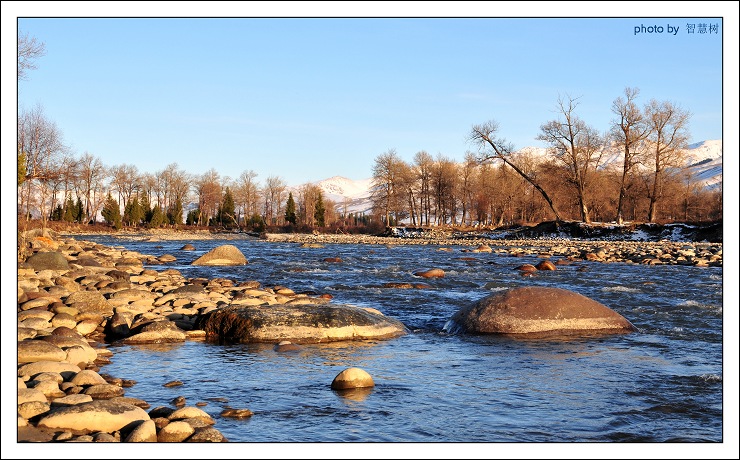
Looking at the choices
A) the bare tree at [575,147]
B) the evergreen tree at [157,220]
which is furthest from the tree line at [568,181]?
the evergreen tree at [157,220]

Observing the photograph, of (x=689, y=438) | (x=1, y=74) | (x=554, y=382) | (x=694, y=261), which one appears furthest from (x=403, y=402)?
(x=694, y=261)

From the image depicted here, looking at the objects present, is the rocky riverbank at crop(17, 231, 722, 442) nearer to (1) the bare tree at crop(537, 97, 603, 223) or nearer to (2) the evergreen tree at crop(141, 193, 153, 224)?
(1) the bare tree at crop(537, 97, 603, 223)

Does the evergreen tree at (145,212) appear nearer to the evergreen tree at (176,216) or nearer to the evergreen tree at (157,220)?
the evergreen tree at (157,220)

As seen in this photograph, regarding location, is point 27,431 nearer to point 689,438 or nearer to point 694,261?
point 689,438

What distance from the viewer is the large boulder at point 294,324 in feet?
27.6

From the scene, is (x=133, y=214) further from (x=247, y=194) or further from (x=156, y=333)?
(x=156, y=333)

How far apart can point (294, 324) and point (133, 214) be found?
70779mm

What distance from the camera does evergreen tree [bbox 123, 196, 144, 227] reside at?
7419 cm

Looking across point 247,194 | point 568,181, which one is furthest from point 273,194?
point 568,181

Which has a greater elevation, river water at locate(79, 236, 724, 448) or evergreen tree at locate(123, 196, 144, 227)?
evergreen tree at locate(123, 196, 144, 227)

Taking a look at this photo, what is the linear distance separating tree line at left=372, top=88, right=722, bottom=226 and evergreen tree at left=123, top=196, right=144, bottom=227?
2678 cm

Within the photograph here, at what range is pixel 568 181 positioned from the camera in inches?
1704

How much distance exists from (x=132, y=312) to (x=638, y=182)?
142ft

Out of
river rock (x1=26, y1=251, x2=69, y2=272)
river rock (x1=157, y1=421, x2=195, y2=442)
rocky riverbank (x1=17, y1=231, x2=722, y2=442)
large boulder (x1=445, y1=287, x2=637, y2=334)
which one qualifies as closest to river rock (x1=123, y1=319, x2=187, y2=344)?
rocky riverbank (x1=17, y1=231, x2=722, y2=442)
